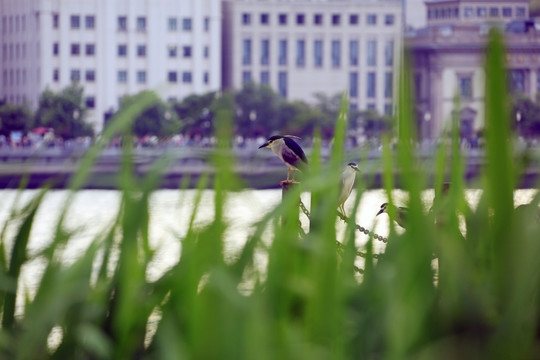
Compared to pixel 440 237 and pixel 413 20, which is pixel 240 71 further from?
pixel 440 237

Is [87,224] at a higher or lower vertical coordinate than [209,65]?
lower

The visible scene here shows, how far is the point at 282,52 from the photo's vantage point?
2699 inches

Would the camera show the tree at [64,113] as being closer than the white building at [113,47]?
Yes

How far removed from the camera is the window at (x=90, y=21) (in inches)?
2513

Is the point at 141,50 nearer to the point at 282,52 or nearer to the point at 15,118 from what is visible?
the point at 282,52

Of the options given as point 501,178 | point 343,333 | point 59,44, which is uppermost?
point 59,44

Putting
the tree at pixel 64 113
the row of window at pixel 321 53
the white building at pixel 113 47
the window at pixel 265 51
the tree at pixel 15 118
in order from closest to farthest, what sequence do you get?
the tree at pixel 64 113 < the tree at pixel 15 118 < the white building at pixel 113 47 < the window at pixel 265 51 < the row of window at pixel 321 53

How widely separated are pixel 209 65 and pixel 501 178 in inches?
2497

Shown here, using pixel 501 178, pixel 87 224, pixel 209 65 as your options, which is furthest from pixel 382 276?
pixel 209 65

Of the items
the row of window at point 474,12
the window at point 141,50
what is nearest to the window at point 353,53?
the row of window at point 474,12

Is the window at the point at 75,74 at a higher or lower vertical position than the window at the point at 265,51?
lower

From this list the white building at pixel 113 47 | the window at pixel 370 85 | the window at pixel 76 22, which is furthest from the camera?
the window at pixel 370 85

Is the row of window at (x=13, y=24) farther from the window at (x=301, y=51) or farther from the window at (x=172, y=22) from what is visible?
the window at (x=301, y=51)

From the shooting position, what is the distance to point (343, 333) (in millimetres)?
925
